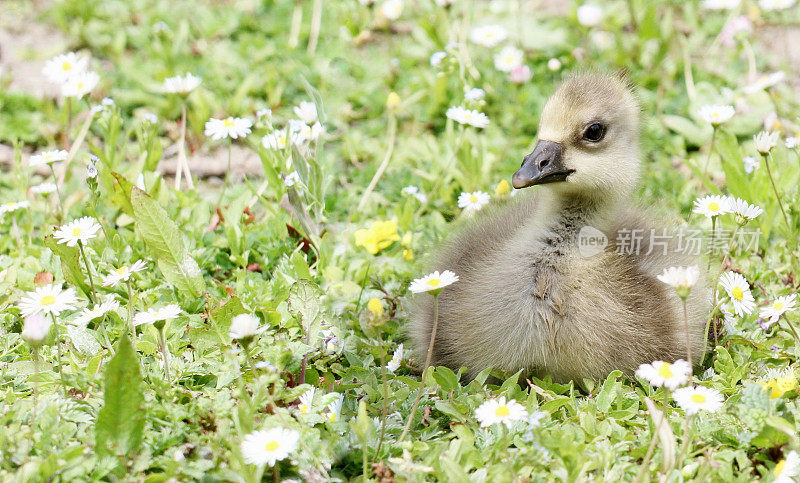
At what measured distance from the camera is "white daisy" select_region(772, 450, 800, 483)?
219 cm

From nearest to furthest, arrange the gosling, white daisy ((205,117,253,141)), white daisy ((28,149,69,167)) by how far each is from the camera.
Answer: the gosling
white daisy ((28,149,69,167))
white daisy ((205,117,253,141))

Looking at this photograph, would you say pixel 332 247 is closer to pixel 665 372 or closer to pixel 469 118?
pixel 469 118

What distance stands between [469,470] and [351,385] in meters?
0.53

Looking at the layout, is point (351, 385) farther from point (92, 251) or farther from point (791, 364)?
point (791, 364)

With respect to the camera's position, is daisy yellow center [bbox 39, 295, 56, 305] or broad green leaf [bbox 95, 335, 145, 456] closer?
broad green leaf [bbox 95, 335, 145, 456]

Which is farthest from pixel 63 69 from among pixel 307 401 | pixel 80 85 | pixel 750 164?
pixel 750 164

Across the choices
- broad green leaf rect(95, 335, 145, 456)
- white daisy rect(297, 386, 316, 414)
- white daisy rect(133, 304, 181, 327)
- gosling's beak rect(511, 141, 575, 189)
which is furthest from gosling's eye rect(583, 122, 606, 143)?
broad green leaf rect(95, 335, 145, 456)

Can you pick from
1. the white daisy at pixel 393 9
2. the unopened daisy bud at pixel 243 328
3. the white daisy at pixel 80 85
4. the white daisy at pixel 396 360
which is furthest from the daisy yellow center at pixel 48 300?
the white daisy at pixel 393 9

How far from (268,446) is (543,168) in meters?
1.27

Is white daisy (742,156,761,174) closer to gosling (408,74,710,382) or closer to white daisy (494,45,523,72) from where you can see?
gosling (408,74,710,382)

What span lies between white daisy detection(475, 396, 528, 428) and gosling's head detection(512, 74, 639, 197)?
0.72 metres

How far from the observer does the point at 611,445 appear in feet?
8.19

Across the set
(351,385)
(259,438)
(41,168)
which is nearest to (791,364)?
(351,385)

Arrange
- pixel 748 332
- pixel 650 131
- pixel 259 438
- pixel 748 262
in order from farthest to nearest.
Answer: pixel 650 131 < pixel 748 262 < pixel 748 332 < pixel 259 438
